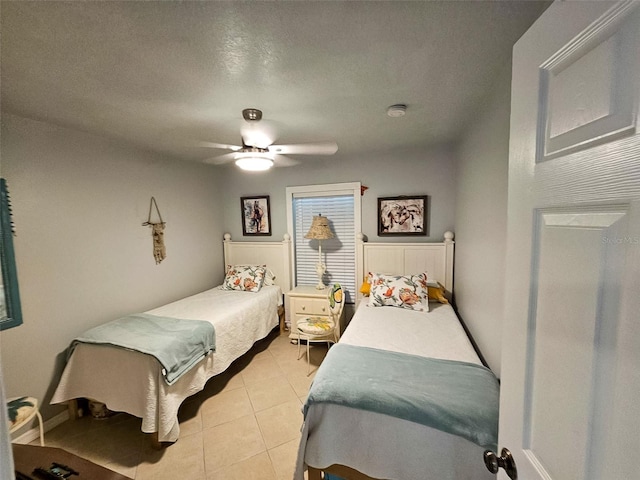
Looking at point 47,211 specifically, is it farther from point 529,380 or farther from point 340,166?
point 529,380

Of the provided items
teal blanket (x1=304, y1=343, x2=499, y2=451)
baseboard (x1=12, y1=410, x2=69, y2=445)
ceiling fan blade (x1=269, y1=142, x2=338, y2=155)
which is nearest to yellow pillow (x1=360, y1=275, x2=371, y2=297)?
teal blanket (x1=304, y1=343, x2=499, y2=451)

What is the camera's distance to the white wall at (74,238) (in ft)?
6.16

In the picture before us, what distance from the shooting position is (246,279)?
342 cm

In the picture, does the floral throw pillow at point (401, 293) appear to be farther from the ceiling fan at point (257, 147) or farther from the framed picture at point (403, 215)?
the ceiling fan at point (257, 147)

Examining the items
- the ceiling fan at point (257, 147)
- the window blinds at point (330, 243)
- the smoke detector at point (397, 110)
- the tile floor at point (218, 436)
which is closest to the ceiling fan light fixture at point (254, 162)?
the ceiling fan at point (257, 147)

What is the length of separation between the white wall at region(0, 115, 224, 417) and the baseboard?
6cm

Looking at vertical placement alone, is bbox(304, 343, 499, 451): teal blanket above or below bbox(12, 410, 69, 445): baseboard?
above

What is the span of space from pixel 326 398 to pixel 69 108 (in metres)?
2.52

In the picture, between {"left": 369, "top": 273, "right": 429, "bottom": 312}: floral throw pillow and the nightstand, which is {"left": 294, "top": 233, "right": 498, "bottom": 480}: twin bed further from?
the nightstand

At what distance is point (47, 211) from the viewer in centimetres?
201

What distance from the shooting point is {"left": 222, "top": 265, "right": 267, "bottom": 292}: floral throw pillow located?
3.36 m

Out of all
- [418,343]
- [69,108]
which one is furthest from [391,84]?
[69,108]

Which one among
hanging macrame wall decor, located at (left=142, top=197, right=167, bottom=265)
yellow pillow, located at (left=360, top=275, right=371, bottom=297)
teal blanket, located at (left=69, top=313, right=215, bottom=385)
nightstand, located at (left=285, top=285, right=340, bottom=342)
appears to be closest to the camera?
teal blanket, located at (left=69, top=313, right=215, bottom=385)

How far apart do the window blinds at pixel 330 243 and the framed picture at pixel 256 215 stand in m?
0.42
